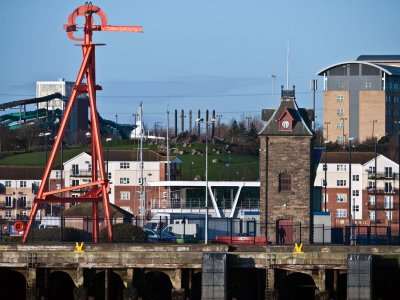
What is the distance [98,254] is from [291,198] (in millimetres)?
25983

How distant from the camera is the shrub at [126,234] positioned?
225 feet

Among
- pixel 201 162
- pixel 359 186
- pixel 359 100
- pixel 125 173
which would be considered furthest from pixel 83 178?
pixel 359 100

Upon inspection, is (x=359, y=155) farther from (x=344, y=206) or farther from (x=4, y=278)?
(x=4, y=278)

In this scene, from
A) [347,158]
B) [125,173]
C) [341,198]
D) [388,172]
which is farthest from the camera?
[347,158]

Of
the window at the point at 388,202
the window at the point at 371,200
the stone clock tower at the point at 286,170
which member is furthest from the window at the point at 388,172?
the stone clock tower at the point at 286,170

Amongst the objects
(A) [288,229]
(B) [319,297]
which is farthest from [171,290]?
(A) [288,229]

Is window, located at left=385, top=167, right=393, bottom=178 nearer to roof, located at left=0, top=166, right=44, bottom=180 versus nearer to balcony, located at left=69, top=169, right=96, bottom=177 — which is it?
balcony, located at left=69, top=169, right=96, bottom=177

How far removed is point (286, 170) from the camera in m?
77.9

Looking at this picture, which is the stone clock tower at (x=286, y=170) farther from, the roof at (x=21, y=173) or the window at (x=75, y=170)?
the roof at (x=21, y=173)

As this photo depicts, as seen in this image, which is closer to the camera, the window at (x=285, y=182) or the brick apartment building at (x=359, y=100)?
the window at (x=285, y=182)

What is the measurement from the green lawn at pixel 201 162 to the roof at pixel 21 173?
1.91 m

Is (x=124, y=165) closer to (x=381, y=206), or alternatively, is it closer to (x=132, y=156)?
(x=132, y=156)

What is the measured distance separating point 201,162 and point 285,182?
48638mm

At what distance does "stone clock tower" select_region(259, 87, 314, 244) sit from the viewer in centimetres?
7706
